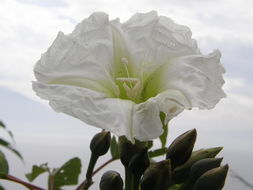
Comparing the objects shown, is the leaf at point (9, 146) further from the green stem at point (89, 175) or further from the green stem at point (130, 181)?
the green stem at point (130, 181)

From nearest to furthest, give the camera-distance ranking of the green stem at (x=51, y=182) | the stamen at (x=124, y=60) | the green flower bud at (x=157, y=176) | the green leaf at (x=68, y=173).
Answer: the green flower bud at (x=157, y=176) → the stamen at (x=124, y=60) → the green stem at (x=51, y=182) → the green leaf at (x=68, y=173)

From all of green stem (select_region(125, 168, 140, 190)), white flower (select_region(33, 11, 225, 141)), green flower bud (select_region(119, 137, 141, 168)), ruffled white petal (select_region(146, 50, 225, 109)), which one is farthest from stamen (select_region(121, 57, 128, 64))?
green stem (select_region(125, 168, 140, 190))

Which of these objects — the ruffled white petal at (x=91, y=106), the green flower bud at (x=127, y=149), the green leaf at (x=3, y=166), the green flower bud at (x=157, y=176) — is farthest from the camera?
the green leaf at (x=3, y=166)

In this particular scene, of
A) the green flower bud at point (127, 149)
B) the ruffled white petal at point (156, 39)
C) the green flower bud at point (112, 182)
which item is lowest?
the green flower bud at point (112, 182)

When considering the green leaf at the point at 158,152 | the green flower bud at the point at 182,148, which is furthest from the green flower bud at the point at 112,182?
the green leaf at the point at 158,152

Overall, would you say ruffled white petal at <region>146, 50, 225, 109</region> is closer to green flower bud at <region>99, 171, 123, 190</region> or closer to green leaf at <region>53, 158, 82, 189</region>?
green flower bud at <region>99, 171, 123, 190</region>

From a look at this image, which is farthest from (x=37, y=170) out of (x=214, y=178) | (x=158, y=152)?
(x=214, y=178)
